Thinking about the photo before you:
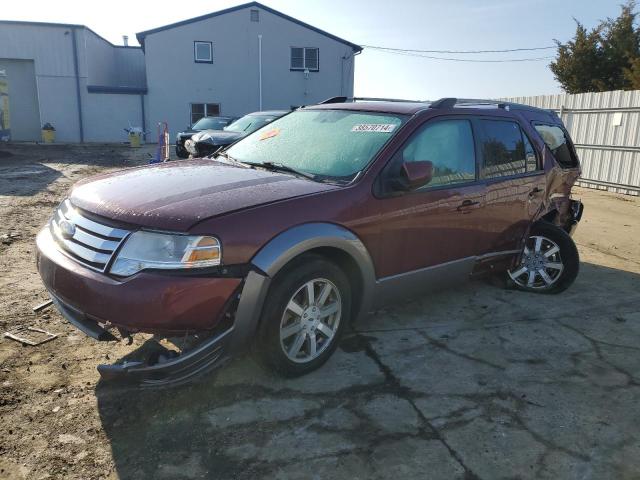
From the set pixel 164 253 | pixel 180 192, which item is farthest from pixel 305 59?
pixel 164 253

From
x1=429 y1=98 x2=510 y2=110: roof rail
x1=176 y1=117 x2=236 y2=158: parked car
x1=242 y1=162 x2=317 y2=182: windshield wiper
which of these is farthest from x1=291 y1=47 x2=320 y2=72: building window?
x1=242 y1=162 x2=317 y2=182: windshield wiper

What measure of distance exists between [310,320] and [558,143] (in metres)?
3.86

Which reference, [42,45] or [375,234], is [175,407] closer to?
[375,234]

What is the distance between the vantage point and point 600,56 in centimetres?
2409

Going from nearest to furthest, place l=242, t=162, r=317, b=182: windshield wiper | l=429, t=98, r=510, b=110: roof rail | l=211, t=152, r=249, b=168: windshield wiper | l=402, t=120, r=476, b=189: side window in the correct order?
1. l=242, t=162, r=317, b=182: windshield wiper
2. l=402, t=120, r=476, b=189: side window
3. l=211, t=152, r=249, b=168: windshield wiper
4. l=429, t=98, r=510, b=110: roof rail

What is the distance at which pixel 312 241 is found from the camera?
122 inches

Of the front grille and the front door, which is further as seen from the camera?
the front door

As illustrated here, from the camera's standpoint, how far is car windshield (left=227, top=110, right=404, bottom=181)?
12.0 feet

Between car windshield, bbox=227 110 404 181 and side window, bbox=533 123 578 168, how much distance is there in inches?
88.7

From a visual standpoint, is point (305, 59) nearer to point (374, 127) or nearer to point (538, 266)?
point (538, 266)

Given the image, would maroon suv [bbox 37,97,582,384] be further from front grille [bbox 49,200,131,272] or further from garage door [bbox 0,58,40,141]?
garage door [bbox 0,58,40,141]

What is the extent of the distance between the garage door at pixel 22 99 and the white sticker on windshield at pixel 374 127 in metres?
29.1

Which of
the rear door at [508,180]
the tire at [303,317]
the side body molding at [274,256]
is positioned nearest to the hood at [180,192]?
the side body molding at [274,256]

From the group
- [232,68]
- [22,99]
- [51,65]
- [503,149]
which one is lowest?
[503,149]
